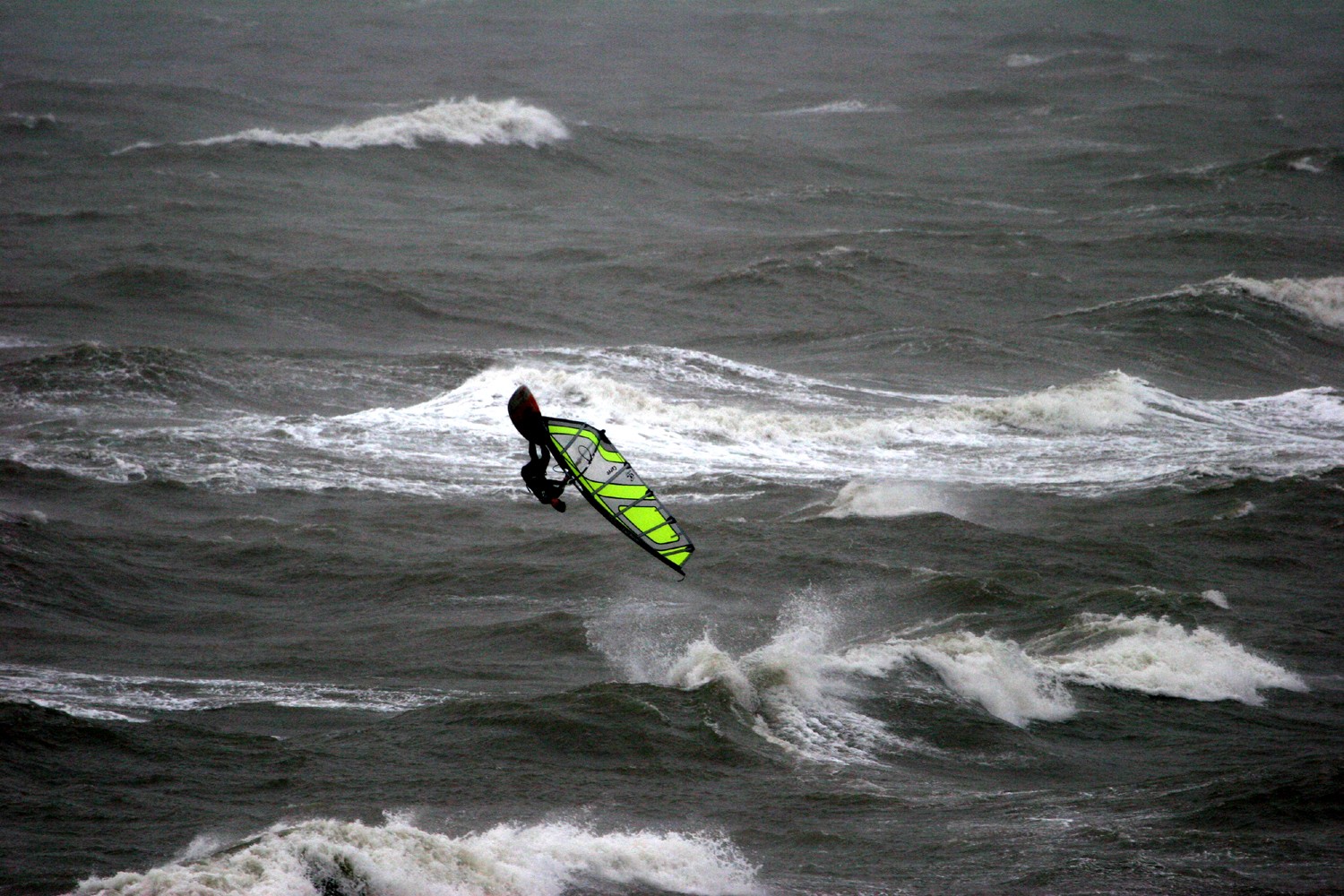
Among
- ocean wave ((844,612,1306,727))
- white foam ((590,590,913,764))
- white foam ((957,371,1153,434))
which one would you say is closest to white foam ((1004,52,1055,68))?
white foam ((957,371,1153,434))

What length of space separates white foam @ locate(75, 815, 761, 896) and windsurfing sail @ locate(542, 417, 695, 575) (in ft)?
7.22

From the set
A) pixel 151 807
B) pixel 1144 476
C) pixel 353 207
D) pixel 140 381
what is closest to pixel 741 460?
pixel 1144 476

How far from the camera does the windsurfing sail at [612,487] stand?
379 inches

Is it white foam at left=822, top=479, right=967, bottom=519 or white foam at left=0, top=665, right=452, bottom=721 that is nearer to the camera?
white foam at left=0, top=665, right=452, bottom=721

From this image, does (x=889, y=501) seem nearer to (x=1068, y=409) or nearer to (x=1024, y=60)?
(x=1068, y=409)

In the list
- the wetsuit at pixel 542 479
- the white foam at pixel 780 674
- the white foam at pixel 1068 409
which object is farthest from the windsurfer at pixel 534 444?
the white foam at pixel 1068 409

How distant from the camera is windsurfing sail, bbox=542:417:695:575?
9.63 m

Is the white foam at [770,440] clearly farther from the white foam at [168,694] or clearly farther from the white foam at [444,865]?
the white foam at [444,865]

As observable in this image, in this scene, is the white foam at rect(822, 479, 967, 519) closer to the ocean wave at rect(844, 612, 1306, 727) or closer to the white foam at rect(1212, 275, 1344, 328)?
the ocean wave at rect(844, 612, 1306, 727)

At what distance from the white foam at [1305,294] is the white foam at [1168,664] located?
56.8 ft

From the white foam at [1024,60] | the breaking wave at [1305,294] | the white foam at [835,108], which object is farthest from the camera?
the white foam at [1024,60]

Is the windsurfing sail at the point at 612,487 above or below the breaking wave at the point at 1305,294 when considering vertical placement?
above

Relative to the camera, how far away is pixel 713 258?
3422 centimetres

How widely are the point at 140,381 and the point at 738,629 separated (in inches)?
481
